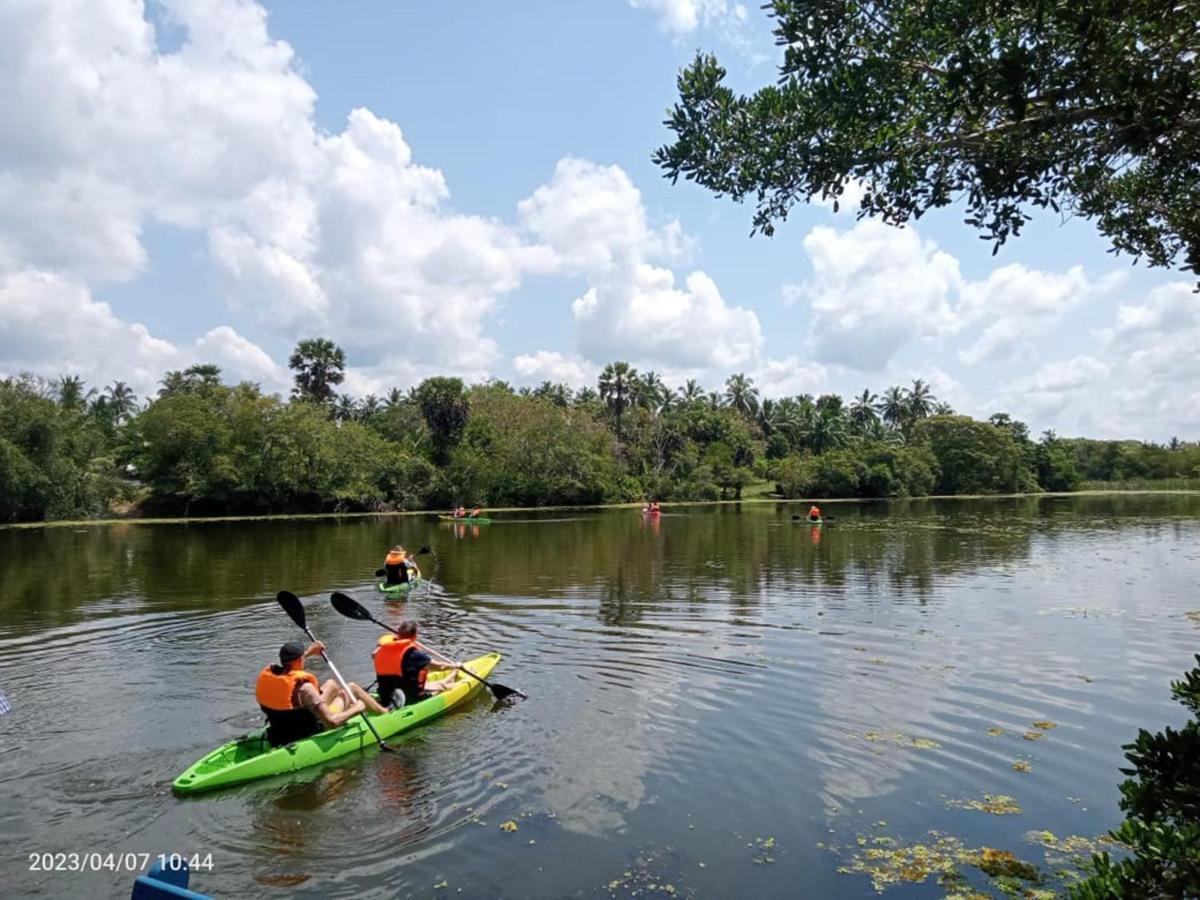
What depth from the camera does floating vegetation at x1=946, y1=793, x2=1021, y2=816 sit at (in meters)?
8.68

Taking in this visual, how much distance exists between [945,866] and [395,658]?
7.95 m

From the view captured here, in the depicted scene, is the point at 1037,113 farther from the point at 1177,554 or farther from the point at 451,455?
the point at 451,455

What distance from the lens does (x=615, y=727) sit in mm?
11484

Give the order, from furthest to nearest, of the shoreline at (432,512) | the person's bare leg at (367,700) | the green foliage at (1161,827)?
the shoreline at (432,512) → the person's bare leg at (367,700) → the green foliage at (1161,827)

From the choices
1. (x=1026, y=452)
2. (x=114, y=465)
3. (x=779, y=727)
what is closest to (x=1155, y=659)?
(x=779, y=727)

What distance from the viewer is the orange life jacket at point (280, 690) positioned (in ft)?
33.1

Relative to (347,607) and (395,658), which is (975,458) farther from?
(395,658)

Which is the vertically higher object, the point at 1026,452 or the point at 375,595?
the point at 1026,452

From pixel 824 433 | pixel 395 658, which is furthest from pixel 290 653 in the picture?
pixel 824 433

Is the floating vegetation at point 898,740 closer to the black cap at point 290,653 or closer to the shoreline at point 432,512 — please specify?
the black cap at point 290,653

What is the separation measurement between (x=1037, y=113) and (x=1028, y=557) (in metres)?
29.6

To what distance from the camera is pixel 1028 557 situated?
104 feet

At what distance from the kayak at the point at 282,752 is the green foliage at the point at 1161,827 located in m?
8.46

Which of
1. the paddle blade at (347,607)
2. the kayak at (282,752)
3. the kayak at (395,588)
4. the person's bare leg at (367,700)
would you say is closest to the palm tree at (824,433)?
the kayak at (395,588)
